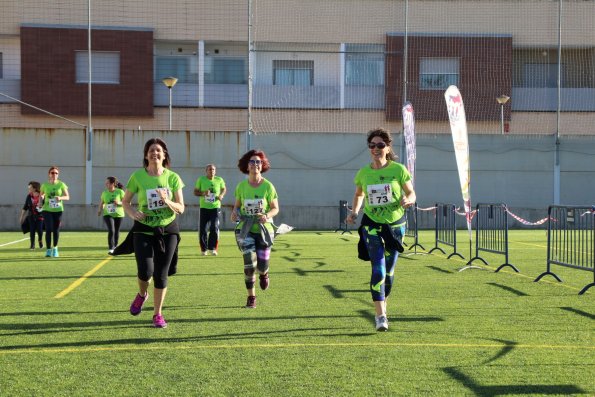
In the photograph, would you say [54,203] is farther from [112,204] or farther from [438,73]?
[438,73]

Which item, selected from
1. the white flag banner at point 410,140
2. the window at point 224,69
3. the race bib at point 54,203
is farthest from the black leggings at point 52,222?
the window at point 224,69

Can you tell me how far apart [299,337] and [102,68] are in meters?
33.4

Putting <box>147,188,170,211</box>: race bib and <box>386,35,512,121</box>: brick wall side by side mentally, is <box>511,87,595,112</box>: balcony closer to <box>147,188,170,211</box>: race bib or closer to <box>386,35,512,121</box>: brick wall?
<box>386,35,512,121</box>: brick wall

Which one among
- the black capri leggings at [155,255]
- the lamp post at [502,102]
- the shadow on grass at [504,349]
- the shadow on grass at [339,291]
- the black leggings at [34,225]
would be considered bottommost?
the shadow on grass at [339,291]

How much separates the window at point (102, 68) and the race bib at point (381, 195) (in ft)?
105

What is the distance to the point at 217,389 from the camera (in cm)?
580

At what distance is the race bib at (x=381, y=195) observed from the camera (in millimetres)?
8508

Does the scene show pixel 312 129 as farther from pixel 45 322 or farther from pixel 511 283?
pixel 45 322

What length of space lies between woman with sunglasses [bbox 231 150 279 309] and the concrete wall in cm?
2101

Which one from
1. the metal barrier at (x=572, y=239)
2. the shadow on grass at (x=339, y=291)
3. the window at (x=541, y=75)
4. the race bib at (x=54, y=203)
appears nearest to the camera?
the shadow on grass at (x=339, y=291)

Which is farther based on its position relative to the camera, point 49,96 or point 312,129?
point 49,96

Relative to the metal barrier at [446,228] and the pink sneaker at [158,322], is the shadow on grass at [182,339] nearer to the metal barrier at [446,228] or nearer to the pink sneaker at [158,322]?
the pink sneaker at [158,322]

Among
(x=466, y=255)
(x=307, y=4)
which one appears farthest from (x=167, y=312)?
(x=307, y=4)

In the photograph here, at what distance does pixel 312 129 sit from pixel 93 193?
854cm
